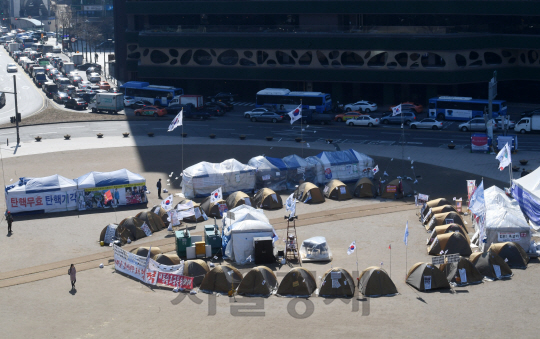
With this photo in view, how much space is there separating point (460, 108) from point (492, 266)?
37.9m

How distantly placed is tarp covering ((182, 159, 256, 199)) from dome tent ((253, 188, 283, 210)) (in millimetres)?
2767

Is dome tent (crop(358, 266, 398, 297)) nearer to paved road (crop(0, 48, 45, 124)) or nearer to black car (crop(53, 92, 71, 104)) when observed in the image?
paved road (crop(0, 48, 45, 124))

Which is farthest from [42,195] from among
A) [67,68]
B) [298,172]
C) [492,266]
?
[67,68]

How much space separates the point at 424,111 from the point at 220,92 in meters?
24.6

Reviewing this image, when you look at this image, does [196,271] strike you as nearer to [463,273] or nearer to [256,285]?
[256,285]

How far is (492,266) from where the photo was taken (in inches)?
1180

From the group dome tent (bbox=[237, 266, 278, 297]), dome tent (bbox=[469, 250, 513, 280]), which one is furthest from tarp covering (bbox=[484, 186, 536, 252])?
dome tent (bbox=[237, 266, 278, 297])

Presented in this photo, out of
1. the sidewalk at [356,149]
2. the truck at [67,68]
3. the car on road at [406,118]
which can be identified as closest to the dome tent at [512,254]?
the sidewalk at [356,149]

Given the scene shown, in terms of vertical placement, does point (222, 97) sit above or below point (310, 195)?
above

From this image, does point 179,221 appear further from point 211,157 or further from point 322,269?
point 211,157

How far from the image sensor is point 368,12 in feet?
244

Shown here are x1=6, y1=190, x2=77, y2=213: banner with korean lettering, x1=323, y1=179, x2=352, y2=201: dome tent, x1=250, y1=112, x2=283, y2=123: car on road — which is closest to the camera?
x1=6, y1=190, x2=77, y2=213: banner with korean lettering

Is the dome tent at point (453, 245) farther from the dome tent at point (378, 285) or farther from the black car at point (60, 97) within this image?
the black car at point (60, 97)

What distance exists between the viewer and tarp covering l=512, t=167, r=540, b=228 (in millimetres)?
36844
